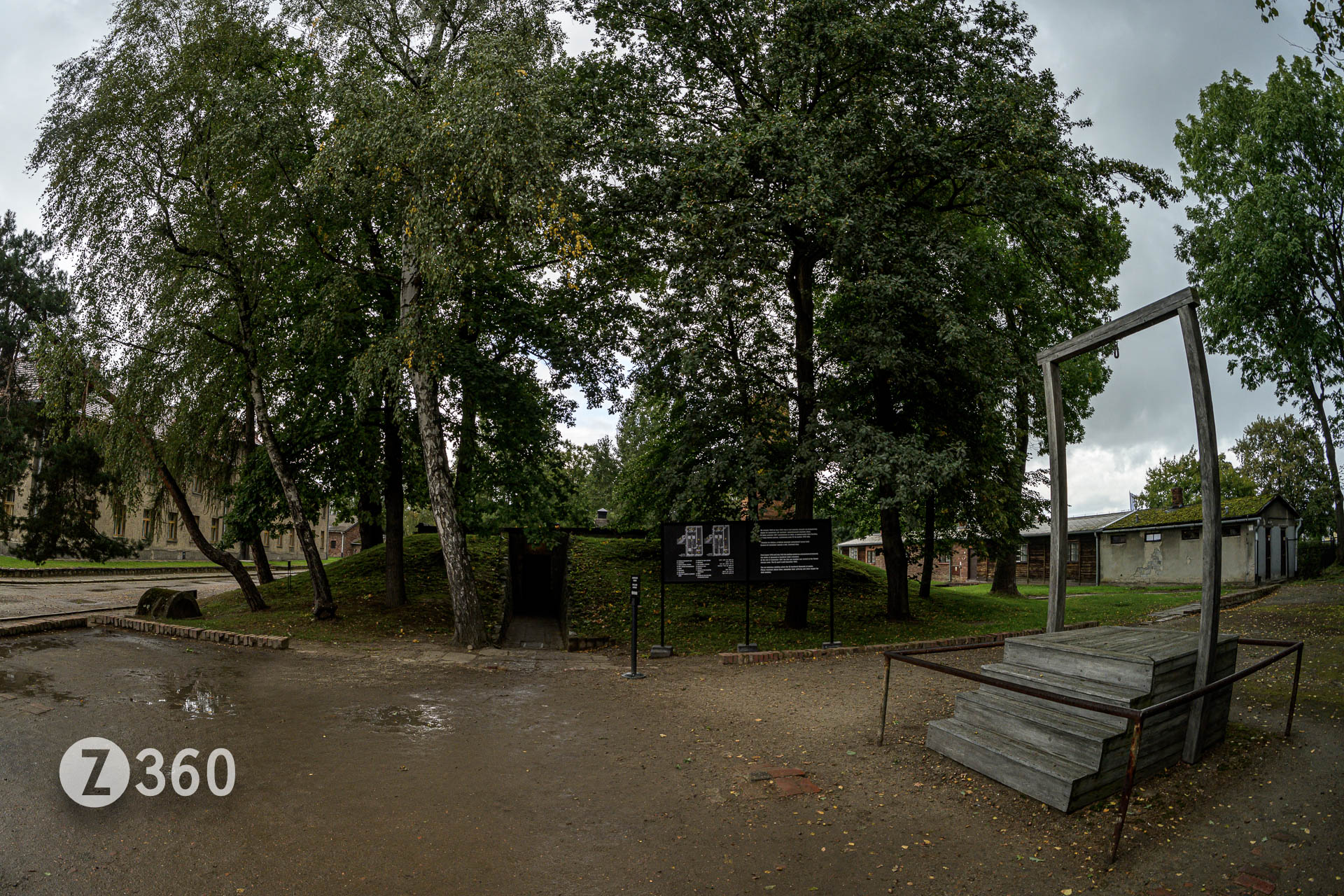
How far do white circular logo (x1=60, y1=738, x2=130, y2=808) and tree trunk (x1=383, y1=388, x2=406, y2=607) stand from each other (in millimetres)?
10964

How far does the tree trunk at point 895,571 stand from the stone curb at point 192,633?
12404 millimetres

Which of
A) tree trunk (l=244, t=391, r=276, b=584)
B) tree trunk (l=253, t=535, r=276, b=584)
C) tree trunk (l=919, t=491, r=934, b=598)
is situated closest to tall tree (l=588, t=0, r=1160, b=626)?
tree trunk (l=919, t=491, r=934, b=598)

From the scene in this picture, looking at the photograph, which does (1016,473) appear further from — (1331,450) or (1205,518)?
(1331,450)

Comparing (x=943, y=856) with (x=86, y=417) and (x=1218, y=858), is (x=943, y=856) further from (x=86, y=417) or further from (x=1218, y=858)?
(x=86, y=417)

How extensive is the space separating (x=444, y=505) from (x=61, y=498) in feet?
62.3

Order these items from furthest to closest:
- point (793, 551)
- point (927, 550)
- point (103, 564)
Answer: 1. point (103, 564)
2. point (927, 550)
3. point (793, 551)

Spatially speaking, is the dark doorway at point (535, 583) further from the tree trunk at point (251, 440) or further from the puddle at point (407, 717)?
the puddle at point (407, 717)

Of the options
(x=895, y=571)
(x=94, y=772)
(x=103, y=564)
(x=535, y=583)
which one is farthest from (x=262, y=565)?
(x=103, y=564)

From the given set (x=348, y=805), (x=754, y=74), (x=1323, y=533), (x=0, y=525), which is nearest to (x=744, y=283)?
(x=754, y=74)

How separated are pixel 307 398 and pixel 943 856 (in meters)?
17.1

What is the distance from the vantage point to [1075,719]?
6.21 metres

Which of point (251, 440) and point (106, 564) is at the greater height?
point (251, 440)

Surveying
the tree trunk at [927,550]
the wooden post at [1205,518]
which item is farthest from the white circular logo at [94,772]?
the tree trunk at [927,550]

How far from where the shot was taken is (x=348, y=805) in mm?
6031
